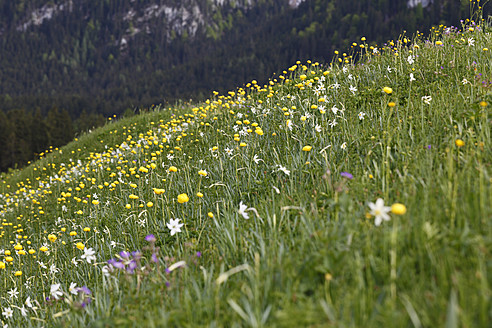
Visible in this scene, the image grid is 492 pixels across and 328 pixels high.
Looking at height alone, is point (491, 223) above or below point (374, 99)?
below

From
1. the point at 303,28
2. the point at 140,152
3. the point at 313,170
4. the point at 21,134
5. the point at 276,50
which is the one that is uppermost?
the point at 303,28

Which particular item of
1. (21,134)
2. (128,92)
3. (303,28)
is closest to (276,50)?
(303,28)

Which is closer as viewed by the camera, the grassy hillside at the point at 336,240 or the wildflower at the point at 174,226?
the grassy hillside at the point at 336,240

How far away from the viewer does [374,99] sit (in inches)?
184

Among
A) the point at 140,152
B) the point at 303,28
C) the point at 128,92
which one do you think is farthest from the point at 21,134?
the point at 303,28

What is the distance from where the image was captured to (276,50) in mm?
149750

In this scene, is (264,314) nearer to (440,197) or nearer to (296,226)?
(296,226)

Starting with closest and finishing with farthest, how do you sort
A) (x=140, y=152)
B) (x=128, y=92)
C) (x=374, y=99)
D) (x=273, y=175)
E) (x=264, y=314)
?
(x=264, y=314), (x=273, y=175), (x=374, y=99), (x=140, y=152), (x=128, y=92)

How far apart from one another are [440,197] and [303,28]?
560 feet

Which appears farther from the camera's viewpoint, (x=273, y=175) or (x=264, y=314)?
(x=273, y=175)

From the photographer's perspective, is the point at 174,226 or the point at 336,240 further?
the point at 174,226

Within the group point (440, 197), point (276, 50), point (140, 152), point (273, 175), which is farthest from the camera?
point (276, 50)

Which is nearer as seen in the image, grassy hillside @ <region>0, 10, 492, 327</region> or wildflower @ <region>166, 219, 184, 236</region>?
grassy hillside @ <region>0, 10, 492, 327</region>

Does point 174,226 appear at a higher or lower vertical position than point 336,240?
lower
